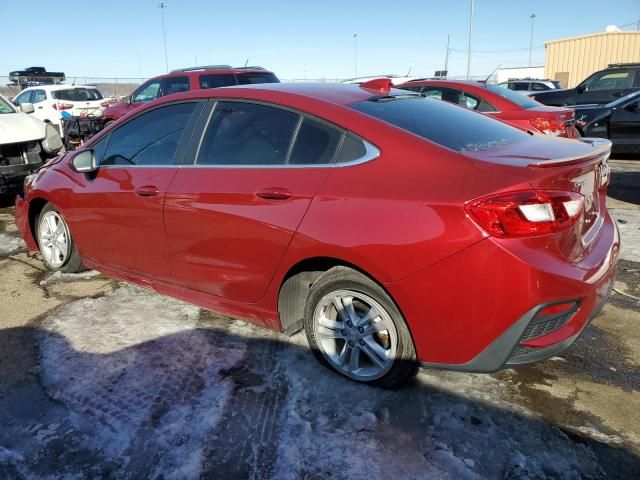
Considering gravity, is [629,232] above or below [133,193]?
below

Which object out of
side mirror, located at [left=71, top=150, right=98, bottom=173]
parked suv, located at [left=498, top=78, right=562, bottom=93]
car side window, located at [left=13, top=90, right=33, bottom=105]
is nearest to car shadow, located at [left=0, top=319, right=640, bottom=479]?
side mirror, located at [left=71, top=150, right=98, bottom=173]

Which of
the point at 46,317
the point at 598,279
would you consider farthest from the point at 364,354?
the point at 46,317

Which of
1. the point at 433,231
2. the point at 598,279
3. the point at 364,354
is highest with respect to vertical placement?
the point at 433,231

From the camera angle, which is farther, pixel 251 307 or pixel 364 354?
pixel 251 307

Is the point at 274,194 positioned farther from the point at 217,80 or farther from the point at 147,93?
the point at 147,93

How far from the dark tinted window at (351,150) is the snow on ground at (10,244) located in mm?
4214

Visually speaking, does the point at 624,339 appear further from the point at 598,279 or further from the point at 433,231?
the point at 433,231

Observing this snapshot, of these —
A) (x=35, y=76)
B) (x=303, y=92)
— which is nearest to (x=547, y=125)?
(x=303, y=92)

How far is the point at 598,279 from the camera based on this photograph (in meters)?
2.42

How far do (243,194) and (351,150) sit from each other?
67 centimetres

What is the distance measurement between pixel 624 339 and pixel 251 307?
2.39 metres

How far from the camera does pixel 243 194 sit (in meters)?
2.91

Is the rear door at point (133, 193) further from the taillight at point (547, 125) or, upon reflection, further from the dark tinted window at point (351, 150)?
the taillight at point (547, 125)

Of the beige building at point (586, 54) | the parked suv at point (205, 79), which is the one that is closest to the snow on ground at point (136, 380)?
the parked suv at point (205, 79)
